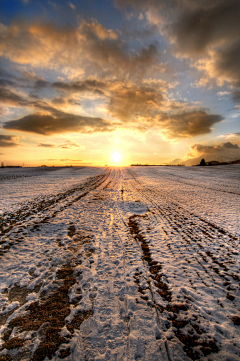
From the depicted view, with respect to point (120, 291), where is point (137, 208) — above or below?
above

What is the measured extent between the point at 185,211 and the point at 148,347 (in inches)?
306

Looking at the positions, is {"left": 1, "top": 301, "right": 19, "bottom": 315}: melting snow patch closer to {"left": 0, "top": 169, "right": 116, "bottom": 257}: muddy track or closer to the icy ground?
the icy ground

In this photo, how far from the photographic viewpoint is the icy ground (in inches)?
105

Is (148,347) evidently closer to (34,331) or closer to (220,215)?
→ (34,331)

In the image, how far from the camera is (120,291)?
12.4ft

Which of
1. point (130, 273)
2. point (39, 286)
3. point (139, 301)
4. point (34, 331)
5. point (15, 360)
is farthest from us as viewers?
point (130, 273)

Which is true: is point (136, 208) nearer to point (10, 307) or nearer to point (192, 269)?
point (192, 269)

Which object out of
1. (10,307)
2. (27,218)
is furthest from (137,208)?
(10,307)

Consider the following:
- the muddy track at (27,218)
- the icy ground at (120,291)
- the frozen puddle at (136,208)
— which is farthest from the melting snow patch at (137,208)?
the muddy track at (27,218)

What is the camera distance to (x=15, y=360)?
2.44 meters

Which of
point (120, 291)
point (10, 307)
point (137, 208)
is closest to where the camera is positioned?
point (10, 307)

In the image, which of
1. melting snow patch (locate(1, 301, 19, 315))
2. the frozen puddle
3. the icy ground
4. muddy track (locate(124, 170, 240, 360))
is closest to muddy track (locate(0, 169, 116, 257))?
the icy ground

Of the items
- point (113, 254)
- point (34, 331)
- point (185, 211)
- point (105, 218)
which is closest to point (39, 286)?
point (34, 331)

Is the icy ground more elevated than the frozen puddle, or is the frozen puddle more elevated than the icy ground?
the frozen puddle
